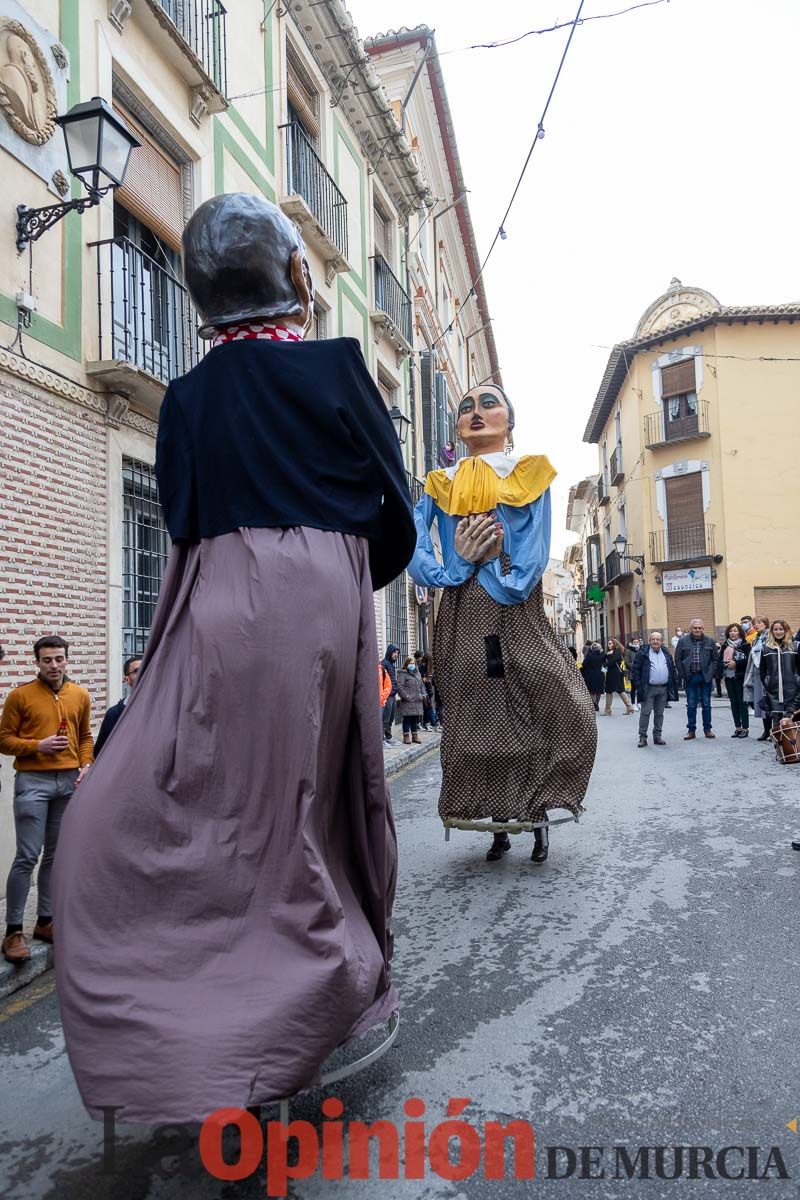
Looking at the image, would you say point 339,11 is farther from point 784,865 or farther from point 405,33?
point 784,865

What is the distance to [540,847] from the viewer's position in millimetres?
4738

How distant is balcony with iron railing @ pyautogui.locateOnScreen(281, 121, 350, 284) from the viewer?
39.8ft

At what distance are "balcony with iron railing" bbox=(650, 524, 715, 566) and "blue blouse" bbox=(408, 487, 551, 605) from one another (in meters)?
26.1

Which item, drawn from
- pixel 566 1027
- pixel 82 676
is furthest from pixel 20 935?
pixel 82 676

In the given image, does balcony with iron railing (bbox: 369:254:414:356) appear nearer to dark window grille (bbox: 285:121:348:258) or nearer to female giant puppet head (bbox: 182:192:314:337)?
dark window grille (bbox: 285:121:348:258)

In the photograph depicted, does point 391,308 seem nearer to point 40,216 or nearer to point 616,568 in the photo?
point 40,216

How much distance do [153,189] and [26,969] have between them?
731 centimetres

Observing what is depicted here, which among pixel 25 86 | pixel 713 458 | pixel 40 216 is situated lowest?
pixel 40 216

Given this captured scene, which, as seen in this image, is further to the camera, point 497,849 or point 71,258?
point 71,258

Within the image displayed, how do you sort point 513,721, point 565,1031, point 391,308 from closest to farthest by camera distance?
point 565,1031, point 513,721, point 391,308

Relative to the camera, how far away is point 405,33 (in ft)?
60.5

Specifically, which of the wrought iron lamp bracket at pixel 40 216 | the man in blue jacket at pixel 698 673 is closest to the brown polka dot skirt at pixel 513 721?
the wrought iron lamp bracket at pixel 40 216

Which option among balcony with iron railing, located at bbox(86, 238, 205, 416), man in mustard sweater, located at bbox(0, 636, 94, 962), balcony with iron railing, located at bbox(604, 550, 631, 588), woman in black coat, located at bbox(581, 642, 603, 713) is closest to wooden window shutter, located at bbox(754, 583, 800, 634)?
balcony with iron railing, located at bbox(604, 550, 631, 588)

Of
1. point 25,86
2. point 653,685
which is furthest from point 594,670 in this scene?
point 25,86
